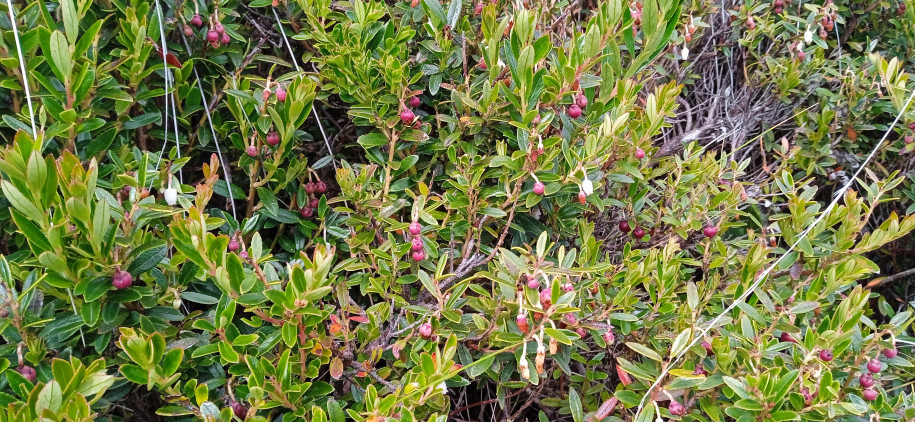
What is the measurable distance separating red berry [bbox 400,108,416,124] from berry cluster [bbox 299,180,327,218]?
0.27 meters

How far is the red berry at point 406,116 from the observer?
1.48 metres

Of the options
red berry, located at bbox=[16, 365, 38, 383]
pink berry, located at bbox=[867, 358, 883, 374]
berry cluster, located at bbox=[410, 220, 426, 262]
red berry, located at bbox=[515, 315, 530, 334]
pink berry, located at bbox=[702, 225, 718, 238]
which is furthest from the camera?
pink berry, located at bbox=[702, 225, 718, 238]

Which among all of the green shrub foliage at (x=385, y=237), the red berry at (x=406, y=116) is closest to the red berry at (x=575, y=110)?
the green shrub foliage at (x=385, y=237)

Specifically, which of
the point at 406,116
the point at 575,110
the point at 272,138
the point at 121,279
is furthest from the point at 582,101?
the point at 121,279

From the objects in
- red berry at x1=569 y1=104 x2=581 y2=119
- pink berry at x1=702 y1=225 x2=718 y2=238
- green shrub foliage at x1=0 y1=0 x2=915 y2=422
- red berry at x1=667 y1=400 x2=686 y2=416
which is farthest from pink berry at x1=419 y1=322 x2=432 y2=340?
pink berry at x1=702 y1=225 x2=718 y2=238

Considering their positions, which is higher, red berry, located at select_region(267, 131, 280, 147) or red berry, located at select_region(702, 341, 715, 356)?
red berry, located at select_region(267, 131, 280, 147)

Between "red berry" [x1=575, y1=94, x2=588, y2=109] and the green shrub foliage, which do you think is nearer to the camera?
the green shrub foliage

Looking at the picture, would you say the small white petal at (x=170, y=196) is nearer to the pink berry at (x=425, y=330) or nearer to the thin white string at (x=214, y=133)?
the thin white string at (x=214, y=133)

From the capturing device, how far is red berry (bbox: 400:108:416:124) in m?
1.48

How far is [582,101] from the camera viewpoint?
4.91ft

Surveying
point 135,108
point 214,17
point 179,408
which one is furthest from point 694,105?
point 179,408

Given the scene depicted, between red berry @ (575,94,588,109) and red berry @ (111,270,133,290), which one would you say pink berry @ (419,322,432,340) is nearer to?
red berry @ (111,270,133,290)

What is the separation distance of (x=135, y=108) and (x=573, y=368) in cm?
136

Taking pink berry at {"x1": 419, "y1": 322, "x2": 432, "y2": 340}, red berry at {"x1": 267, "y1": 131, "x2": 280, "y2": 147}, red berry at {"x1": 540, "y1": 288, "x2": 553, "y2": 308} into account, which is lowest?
pink berry at {"x1": 419, "y1": 322, "x2": 432, "y2": 340}
